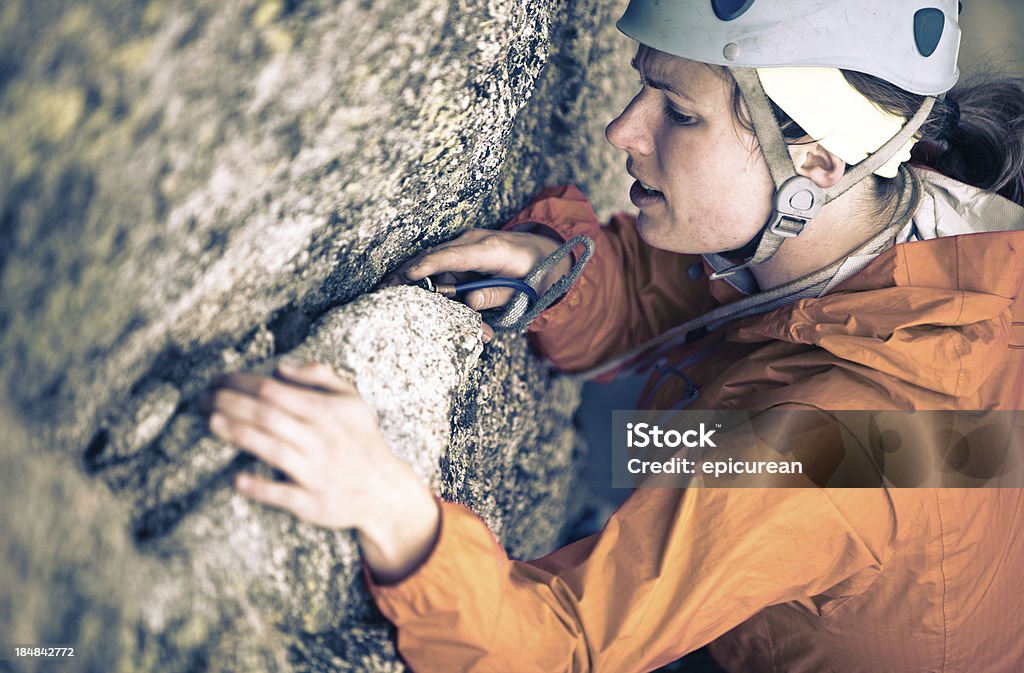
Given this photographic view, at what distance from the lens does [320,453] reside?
52.1 inches

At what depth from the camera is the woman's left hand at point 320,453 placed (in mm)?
1319

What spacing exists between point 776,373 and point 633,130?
0.70 m

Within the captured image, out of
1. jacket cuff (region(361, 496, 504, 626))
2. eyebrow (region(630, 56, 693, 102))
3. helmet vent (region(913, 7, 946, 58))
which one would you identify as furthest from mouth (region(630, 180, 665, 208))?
jacket cuff (region(361, 496, 504, 626))

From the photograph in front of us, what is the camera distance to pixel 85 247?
1.14 metres

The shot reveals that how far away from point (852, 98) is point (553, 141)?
107 cm

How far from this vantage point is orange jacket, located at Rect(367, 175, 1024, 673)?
156cm

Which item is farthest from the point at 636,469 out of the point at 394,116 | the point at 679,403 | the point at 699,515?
the point at 394,116

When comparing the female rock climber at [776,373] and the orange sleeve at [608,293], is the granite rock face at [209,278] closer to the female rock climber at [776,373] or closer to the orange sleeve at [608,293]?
the female rock climber at [776,373]

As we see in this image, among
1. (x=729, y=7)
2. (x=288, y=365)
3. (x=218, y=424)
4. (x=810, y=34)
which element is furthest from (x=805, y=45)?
(x=218, y=424)

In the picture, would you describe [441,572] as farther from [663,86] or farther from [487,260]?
[663,86]

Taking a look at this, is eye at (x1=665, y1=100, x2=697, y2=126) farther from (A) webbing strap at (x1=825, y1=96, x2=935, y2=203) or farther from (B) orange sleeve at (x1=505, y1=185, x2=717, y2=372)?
(B) orange sleeve at (x1=505, y1=185, x2=717, y2=372)

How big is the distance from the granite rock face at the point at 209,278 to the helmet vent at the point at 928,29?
899 millimetres

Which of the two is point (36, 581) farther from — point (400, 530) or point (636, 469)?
point (636, 469)

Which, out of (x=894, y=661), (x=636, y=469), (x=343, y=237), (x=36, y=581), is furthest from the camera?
(x=636, y=469)
